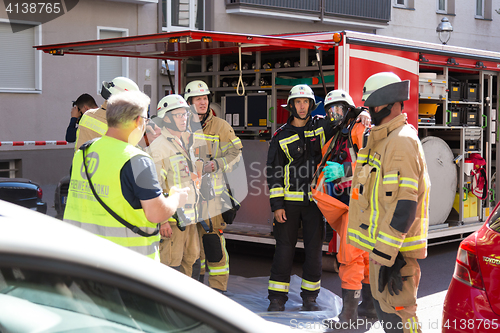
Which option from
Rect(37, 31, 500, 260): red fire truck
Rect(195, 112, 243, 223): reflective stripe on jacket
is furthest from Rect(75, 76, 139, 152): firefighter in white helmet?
A: Rect(37, 31, 500, 260): red fire truck

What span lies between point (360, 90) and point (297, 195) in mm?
1667

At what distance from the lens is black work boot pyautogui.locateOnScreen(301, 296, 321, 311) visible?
5531 mm

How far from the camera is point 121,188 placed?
2.88 metres

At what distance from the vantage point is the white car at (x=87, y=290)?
1.30 metres

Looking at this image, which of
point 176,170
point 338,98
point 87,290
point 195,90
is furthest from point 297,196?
point 87,290

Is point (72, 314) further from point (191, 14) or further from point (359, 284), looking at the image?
point (191, 14)

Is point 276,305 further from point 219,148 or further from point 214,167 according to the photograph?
point 219,148

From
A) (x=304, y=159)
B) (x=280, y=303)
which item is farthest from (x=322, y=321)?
(x=304, y=159)

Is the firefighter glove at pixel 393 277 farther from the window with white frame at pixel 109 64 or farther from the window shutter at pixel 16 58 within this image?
the window with white frame at pixel 109 64

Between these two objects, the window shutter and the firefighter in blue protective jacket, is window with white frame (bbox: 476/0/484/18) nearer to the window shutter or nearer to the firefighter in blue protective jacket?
the window shutter

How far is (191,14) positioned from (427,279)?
41.0 feet

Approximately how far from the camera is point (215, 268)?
5641mm

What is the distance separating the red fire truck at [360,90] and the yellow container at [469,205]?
2 centimetres

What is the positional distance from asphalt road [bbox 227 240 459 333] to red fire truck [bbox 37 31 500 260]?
1.15 feet
